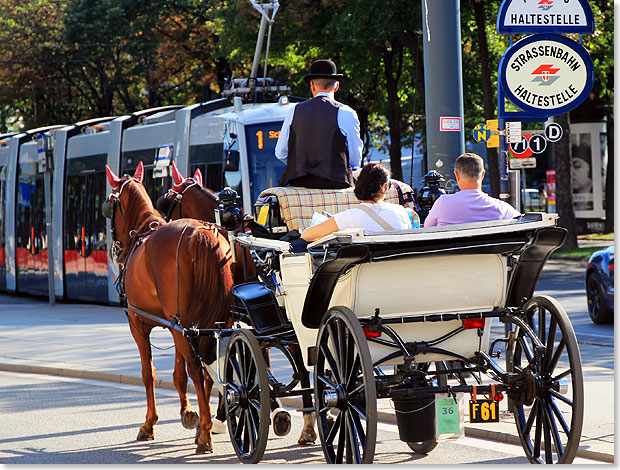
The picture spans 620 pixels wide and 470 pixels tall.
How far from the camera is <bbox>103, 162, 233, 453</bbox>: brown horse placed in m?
7.56

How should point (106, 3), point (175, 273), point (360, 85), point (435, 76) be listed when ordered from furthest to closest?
point (106, 3)
point (360, 85)
point (435, 76)
point (175, 273)

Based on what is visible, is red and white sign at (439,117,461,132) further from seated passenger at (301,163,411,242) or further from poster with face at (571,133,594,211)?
poster with face at (571,133,594,211)

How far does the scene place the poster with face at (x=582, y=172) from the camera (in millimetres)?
36875

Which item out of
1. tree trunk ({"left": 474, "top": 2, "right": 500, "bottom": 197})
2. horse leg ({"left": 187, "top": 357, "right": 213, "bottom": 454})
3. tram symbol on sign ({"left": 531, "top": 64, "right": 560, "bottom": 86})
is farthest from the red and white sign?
tree trunk ({"left": 474, "top": 2, "right": 500, "bottom": 197})

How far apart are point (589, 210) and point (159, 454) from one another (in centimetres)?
3154

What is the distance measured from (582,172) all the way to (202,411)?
1247 inches

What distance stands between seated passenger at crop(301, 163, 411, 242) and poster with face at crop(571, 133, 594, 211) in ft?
104

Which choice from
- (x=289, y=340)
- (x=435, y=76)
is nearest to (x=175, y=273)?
(x=289, y=340)

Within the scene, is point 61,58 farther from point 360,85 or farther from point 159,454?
point 159,454

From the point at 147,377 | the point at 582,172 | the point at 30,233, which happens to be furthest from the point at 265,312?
the point at 582,172

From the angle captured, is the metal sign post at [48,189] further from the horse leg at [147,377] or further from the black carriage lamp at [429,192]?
the black carriage lamp at [429,192]

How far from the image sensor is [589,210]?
3703 cm

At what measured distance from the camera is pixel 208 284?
7.64 metres

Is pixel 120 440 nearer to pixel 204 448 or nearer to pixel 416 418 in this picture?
pixel 204 448
